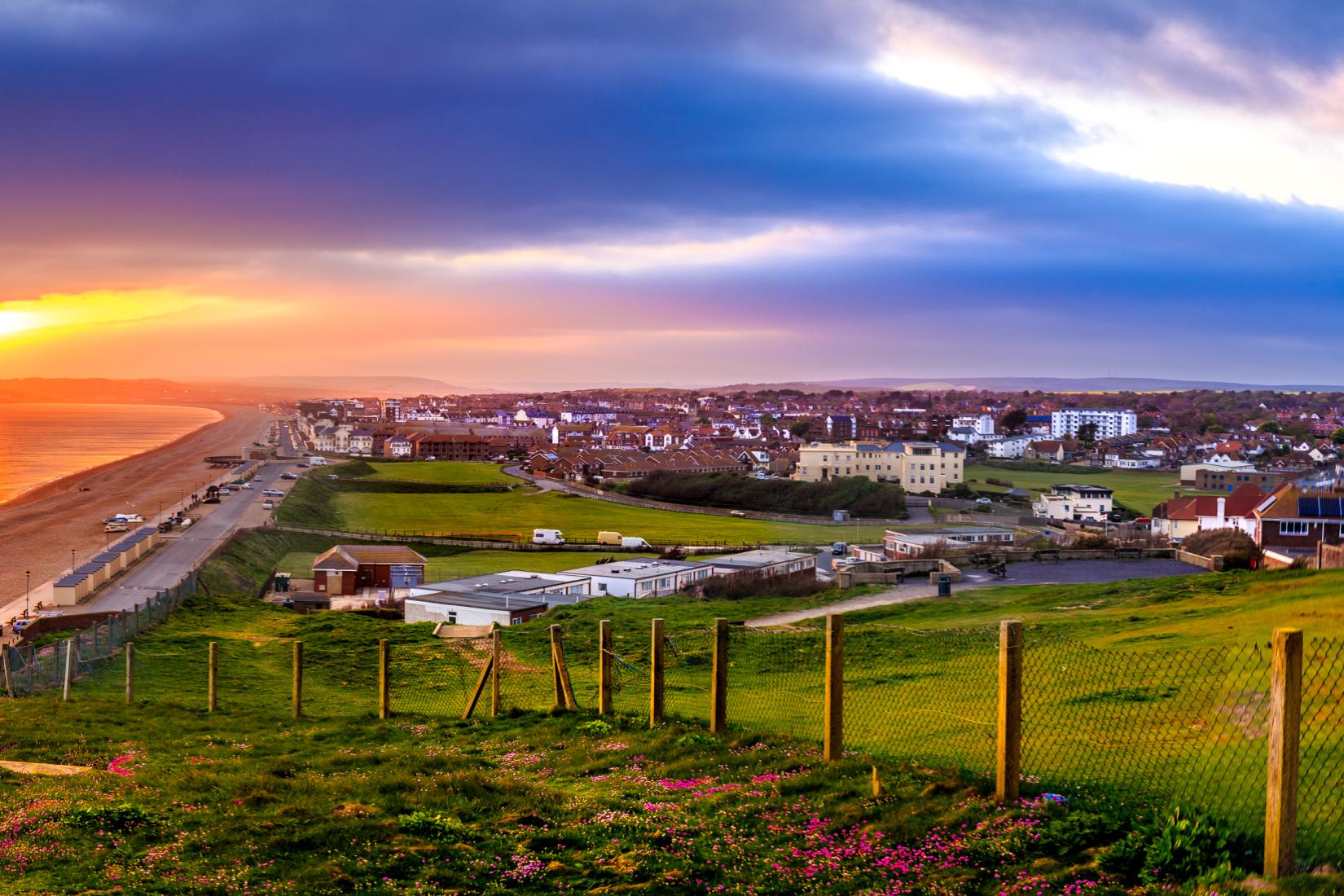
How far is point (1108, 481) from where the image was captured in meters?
113

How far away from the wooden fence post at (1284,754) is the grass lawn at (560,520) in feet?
203

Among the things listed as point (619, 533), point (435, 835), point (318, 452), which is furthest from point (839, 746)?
point (318, 452)

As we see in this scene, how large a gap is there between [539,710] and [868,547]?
47.4 metres

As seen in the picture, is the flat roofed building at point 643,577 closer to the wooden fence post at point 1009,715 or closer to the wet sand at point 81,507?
the wet sand at point 81,507

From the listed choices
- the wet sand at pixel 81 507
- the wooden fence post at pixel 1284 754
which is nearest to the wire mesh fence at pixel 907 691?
the wooden fence post at pixel 1284 754

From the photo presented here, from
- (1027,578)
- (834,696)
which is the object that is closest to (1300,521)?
(1027,578)

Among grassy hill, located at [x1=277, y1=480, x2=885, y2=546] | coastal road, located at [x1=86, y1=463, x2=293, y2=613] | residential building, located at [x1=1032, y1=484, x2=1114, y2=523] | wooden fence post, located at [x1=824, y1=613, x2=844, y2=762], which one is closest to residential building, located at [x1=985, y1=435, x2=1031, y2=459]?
residential building, located at [x1=1032, y1=484, x2=1114, y2=523]

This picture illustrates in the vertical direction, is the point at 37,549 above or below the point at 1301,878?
below

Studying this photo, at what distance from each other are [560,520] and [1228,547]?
167 feet

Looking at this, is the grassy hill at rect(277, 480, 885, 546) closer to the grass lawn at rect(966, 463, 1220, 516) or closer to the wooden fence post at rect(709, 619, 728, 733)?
the grass lawn at rect(966, 463, 1220, 516)

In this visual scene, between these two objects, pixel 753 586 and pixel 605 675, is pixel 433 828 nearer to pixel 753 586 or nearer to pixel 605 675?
pixel 605 675

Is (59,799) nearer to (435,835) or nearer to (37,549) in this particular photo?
(435,835)

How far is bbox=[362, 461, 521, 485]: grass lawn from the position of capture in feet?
375

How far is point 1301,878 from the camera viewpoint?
18.2ft
